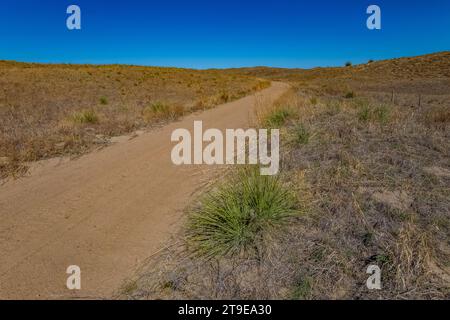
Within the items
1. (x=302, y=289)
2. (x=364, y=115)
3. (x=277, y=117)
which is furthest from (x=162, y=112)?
(x=302, y=289)

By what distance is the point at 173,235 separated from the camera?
3.28 meters

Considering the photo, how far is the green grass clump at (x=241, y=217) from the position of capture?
2890mm

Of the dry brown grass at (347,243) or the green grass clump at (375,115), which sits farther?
the green grass clump at (375,115)

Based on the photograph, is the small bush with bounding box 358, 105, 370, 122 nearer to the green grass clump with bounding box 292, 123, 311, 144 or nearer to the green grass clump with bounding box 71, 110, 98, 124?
the green grass clump with bounding box 292, 123, 311, 144

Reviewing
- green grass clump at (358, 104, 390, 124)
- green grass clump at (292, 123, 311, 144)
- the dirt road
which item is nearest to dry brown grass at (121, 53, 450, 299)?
the dirt road

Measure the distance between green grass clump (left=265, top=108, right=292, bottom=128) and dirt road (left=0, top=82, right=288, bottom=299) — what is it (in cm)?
279

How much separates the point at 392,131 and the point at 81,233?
632 cm

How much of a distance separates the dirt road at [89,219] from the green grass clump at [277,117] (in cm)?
279

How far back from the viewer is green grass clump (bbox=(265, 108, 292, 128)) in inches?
296

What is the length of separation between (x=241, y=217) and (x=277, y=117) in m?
5.24

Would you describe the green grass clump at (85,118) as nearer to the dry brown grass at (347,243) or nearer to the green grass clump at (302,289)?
the dry brown grass at (347,243)

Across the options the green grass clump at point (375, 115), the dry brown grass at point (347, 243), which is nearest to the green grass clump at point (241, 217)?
the dry brown grass at point (347, 243)
